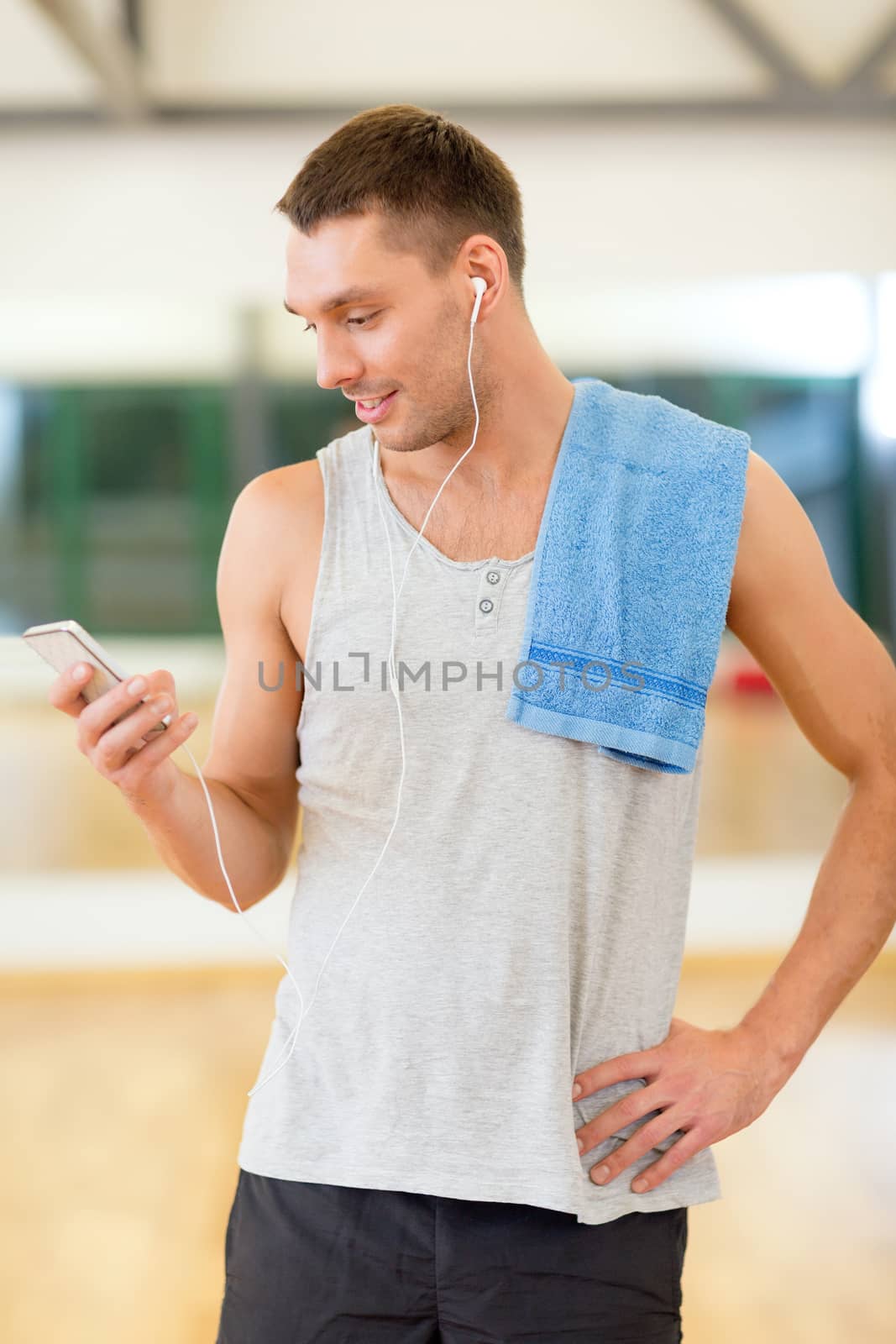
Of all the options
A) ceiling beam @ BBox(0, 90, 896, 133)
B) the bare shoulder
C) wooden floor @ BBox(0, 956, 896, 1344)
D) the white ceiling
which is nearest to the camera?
the bare shoulder

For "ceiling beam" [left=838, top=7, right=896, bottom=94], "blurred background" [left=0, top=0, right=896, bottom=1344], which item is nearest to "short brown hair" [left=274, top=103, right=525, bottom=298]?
"blurred background" [left=0, top=0, right=896, bottom=1344]

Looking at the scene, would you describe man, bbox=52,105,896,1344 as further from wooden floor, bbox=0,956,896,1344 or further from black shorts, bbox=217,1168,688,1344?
wooden floor, bbox=0,956,896,1344

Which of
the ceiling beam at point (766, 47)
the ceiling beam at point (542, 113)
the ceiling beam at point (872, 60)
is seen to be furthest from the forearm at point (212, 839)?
the ceiling beam at point (872, 60)

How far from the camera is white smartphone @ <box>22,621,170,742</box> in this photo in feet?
3.02

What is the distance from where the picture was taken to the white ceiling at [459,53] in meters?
3.71

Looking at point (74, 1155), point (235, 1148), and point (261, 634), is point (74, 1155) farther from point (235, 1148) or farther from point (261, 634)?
point (261, 634)

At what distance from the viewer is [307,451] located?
429 cm

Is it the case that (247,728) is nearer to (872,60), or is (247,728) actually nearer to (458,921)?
(458,921)

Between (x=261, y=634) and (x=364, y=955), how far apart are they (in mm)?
299

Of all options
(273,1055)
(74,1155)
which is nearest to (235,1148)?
(74,1155)

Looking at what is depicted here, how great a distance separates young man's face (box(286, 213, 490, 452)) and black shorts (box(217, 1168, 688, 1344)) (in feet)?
2.06

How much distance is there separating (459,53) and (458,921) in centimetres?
344

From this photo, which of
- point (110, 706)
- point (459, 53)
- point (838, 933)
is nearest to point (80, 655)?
point (110, 706)

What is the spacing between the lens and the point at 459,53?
3.76 metres
